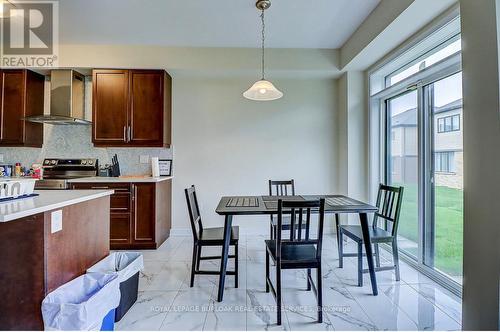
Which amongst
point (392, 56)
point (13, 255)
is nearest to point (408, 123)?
point (392, 56)

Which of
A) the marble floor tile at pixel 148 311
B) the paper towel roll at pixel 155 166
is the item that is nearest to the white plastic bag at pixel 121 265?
the marble floor tile at pixel 148 311

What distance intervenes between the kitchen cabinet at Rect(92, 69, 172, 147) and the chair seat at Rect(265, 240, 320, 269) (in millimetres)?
2426

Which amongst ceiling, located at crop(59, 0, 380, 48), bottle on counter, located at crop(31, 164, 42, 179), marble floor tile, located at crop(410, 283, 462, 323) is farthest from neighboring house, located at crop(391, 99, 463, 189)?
bottle on counter, located at crop(31, 164, 42, 179)

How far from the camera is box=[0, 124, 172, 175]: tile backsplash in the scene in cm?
405

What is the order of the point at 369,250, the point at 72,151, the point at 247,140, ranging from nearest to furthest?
the point at 369,250 → the point at 72,151 → the point at 247,140

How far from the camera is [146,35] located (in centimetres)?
344

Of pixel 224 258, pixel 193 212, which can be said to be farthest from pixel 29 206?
pixel 224 258

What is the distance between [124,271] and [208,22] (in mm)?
2748

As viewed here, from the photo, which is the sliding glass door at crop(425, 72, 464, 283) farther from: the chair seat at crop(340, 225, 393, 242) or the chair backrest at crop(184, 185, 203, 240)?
the chair backrest at crop(184, 185, 203, 240)

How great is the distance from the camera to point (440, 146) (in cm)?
260

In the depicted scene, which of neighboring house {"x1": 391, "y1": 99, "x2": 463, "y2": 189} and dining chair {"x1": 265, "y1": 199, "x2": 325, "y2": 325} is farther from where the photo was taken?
neighboring house {"x1": 391, "y1": 99, "x2": 463, "y2": 189}

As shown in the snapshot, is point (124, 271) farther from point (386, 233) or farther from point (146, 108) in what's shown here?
point (146, 108)

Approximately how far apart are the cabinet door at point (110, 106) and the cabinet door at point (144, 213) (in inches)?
32.5

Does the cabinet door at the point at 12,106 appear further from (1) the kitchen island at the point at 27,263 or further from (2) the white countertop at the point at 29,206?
(1) the kitchen island at the point at 27,263
